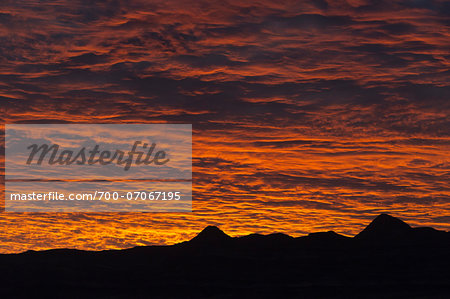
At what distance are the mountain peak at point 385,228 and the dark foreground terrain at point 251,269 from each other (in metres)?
0.85

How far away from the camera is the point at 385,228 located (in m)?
155

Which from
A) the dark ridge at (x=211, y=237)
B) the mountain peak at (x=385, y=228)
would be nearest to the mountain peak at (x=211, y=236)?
the dark ridge at (x=211, y=237)

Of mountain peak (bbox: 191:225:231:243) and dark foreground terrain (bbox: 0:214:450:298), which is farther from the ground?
mountain peak (bbox: 191:225:231:243)

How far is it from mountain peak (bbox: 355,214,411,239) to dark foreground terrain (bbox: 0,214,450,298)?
0.85 meters

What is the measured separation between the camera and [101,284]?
95500 mm

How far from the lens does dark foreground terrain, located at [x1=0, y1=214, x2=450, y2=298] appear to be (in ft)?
278

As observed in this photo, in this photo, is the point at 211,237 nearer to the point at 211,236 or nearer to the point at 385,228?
the point at 211,236

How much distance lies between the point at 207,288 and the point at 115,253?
1662 inches

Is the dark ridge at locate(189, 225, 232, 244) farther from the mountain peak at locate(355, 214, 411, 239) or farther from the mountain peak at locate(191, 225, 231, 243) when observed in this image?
the mountain peak at locate(355, 214, 411, 239)

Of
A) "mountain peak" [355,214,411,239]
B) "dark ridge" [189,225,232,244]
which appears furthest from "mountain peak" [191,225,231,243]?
"mountain peak" [355,214,411,239]

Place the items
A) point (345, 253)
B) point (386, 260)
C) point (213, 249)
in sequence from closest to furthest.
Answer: point (386, 260) → point (345, 253) → point (213, 249)

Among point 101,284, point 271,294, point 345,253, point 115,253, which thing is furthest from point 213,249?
point 271,294

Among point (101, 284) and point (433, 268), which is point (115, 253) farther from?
point (433, 268)

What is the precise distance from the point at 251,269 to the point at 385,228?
60.8 metres
